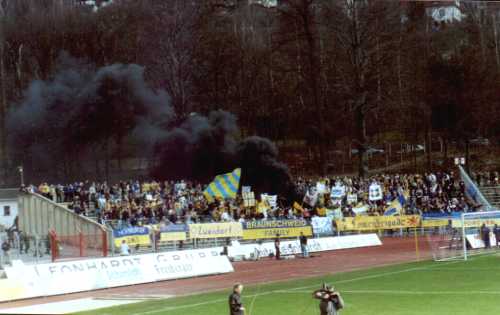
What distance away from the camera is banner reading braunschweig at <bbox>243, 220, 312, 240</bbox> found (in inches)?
1399

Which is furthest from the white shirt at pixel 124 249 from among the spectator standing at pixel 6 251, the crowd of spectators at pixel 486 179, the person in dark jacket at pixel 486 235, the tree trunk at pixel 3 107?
the crowd of spectators at pixel 486 179

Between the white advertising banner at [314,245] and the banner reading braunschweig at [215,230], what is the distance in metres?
0.87

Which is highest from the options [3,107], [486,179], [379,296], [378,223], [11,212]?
[3,107]

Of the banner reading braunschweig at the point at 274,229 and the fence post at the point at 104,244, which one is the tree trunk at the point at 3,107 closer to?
the fence post at the point at 104,244

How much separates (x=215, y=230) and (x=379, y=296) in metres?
11.9

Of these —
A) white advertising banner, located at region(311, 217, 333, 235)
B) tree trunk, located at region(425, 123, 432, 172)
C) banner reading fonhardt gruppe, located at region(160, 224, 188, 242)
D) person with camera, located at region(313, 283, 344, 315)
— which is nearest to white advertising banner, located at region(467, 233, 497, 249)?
white advertising banner, located at region(311, 217, 333, 235)

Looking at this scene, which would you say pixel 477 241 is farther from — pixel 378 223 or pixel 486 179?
pixel 486 179

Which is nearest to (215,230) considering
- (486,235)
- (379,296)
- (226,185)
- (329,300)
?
(226,185)

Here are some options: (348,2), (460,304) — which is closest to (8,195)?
(460,304)

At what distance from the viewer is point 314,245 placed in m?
37.1

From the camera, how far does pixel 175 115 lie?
126 ft

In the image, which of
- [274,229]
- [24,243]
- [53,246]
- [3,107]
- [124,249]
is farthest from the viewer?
[274,229]

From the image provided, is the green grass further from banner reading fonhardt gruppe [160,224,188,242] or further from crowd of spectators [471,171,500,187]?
crowd of spectators [471,171,500,187]

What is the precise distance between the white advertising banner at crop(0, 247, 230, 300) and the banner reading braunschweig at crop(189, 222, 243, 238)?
11.0ft
